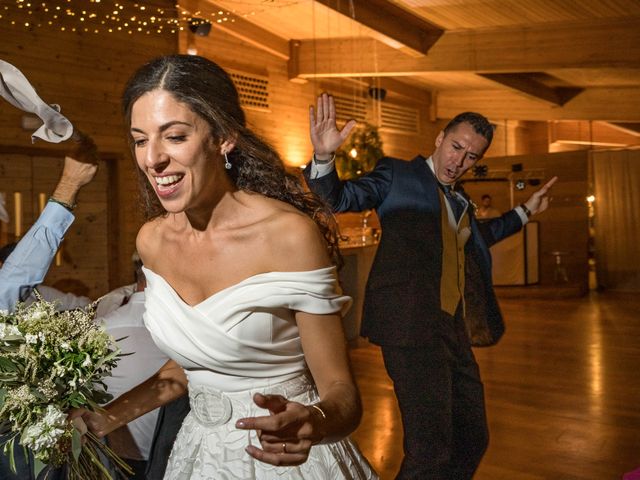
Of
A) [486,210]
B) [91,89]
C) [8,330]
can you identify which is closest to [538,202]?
[8,330]

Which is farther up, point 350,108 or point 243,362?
point 350,108

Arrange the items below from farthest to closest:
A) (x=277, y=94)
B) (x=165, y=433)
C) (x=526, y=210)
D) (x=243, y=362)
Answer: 1. (x=277, y=94)
2. (x=526, y=210)
3. (x=165, y=433)
4. (x=243, y=362)

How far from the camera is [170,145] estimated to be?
1.57 m

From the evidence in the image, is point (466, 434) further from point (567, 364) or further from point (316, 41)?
point (316, 41)

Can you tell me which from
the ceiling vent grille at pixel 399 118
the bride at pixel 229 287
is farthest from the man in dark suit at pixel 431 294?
the ceiling vent grille at pixel 399 118

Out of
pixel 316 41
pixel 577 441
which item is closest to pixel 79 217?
pixel 316 41

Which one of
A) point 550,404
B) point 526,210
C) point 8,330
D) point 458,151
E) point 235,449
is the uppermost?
point 458,151

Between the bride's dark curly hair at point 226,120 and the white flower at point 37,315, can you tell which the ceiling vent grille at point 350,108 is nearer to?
the bride's dark curly hair at point 226,120

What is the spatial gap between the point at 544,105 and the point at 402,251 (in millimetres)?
13334

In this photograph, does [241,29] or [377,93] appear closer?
[241,29]

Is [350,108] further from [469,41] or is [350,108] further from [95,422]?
[95,422]

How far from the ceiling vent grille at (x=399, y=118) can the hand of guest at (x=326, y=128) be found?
40.7ft

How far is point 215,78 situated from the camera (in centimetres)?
164

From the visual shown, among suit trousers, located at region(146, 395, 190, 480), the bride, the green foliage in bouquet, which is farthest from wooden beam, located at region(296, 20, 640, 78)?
the bride
